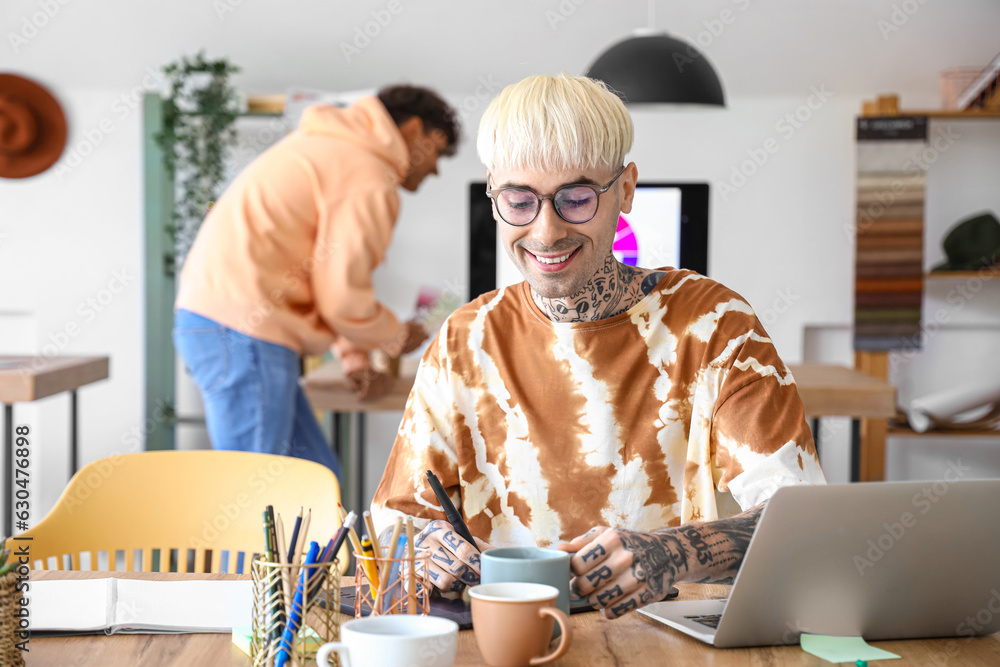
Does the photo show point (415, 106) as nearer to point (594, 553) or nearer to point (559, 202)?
point (559, 202)

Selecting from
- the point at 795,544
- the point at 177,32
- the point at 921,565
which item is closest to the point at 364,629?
the point at 795,544

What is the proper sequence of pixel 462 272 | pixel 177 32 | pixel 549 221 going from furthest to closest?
pixel 462 272, pixel 177 32, pixel 549 221

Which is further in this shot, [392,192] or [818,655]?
[392,192]

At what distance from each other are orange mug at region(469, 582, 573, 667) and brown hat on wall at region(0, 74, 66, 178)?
140 inches

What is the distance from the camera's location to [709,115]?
12.2 ft

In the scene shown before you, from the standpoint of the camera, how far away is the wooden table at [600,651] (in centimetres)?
73

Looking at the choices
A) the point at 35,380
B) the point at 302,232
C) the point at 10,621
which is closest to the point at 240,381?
the point at 302,232

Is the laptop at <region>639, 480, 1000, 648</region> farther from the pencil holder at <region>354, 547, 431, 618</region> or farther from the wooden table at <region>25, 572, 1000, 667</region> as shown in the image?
the pencil holder at <region>354, 547, 431, 618</region>

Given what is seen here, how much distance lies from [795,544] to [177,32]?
3414mm

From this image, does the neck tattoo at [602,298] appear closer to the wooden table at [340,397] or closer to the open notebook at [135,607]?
the open notebook at [135,607]

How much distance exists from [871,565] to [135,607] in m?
0.62

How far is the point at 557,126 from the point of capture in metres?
1.01

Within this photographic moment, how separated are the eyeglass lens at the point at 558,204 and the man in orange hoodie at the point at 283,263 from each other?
135cm

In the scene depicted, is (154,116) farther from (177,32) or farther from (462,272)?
(462,272)
